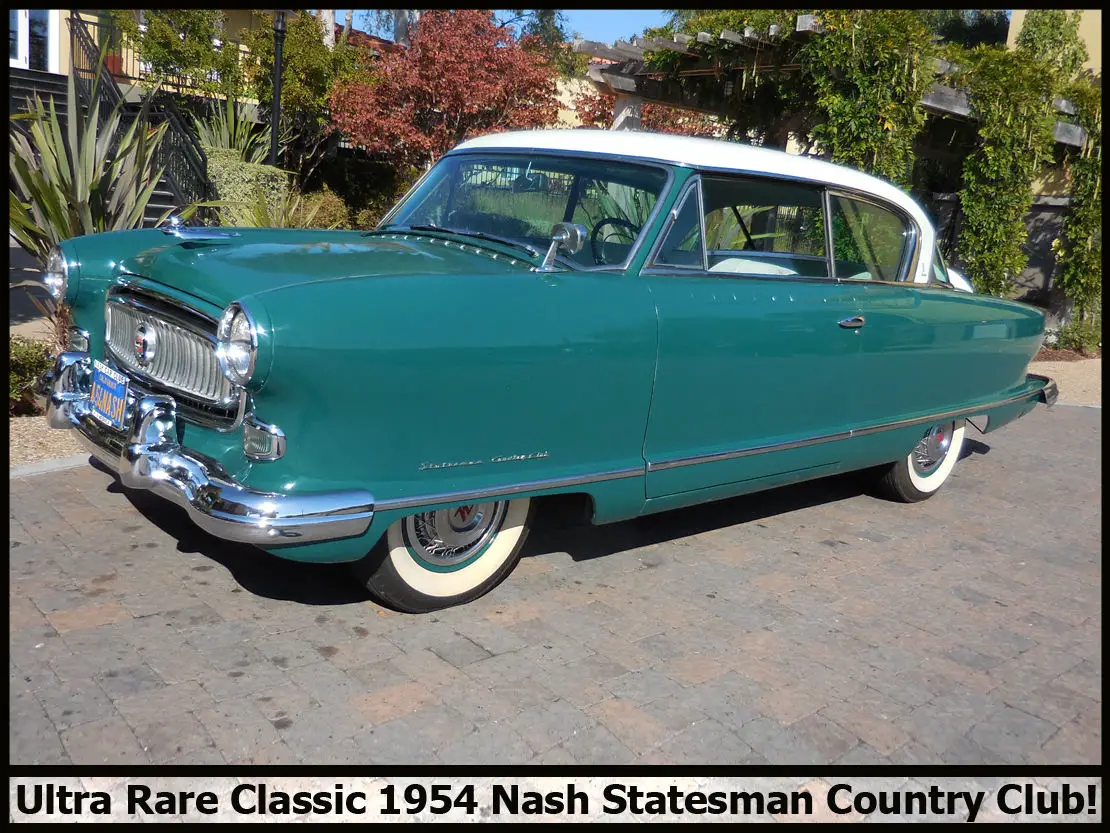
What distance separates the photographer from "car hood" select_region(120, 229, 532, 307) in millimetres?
3279

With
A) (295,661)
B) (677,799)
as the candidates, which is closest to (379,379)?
(295,661)

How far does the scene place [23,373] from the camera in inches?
242

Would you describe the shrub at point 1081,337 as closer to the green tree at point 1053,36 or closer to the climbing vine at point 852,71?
the green tree at point 1053,36

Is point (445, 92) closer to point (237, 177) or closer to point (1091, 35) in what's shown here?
point (237, 177)

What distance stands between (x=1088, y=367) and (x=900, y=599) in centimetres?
906

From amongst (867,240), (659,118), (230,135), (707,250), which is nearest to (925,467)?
(867,240)

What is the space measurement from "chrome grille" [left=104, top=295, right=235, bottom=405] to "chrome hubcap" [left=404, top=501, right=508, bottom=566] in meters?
0.83

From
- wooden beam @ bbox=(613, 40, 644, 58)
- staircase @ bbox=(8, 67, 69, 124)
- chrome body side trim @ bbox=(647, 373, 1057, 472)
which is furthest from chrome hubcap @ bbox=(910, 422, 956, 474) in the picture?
staircase @ bbox=(8, 67, 69, 124)

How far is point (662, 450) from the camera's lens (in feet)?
13.0

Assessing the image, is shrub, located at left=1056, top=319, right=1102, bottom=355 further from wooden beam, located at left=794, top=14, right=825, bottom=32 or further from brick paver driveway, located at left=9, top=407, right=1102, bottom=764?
brick paver driveway, located at left=9, top=407, right=1102, bottom=764

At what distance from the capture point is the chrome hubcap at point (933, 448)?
5.74 m

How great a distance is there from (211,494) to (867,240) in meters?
3.52

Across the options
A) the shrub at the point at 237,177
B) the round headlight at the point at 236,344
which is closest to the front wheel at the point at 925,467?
the round headlight at the point at 236,344
